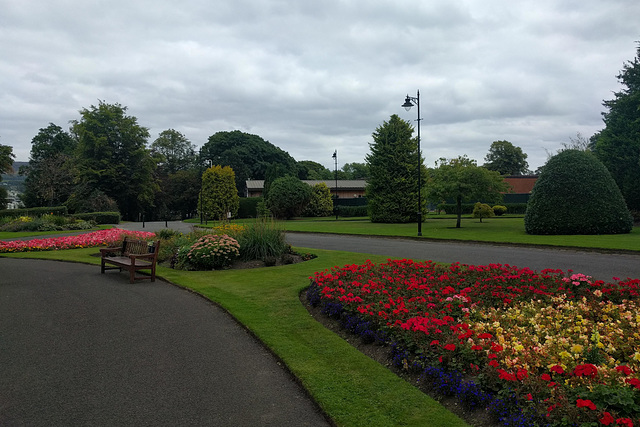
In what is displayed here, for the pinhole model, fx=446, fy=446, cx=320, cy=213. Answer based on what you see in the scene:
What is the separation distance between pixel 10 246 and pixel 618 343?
21915 millimetres

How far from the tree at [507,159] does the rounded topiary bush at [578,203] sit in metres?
63.9

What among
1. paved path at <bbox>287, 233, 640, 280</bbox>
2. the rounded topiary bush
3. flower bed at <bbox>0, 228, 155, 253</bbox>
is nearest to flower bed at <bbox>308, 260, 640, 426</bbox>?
paved path at <bbox>287, 233, 640, 280</bbox>

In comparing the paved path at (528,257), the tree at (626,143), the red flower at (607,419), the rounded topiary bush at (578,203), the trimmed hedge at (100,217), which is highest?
the tree at (626,143)

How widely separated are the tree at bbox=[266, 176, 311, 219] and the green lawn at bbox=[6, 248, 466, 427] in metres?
37.0

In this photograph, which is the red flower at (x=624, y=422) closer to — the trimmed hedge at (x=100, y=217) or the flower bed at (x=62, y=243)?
the flower bed at (x=62, y=243)

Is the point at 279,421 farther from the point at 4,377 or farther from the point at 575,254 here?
the point at 575,254

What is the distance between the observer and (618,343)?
4797 mm

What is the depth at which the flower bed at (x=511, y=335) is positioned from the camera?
350cm

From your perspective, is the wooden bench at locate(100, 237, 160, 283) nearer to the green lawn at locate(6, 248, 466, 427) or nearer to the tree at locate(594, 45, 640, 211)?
the green lawn at locate(6, 248, 466, 427)

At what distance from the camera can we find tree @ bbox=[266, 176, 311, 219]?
157 feet

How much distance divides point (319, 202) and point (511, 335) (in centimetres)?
4826

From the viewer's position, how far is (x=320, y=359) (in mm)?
5312

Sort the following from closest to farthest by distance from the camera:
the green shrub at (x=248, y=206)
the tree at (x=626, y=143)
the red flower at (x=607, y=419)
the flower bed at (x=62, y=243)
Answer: the red flower at (x=607, y=419)
the flower bed at (x=62, y=243)
the tree at (x=626, y=143)
the green shrub at (x=248, y=206)

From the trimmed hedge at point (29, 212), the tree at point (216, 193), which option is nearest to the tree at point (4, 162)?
the trimmed hedge at point (29, 212)
